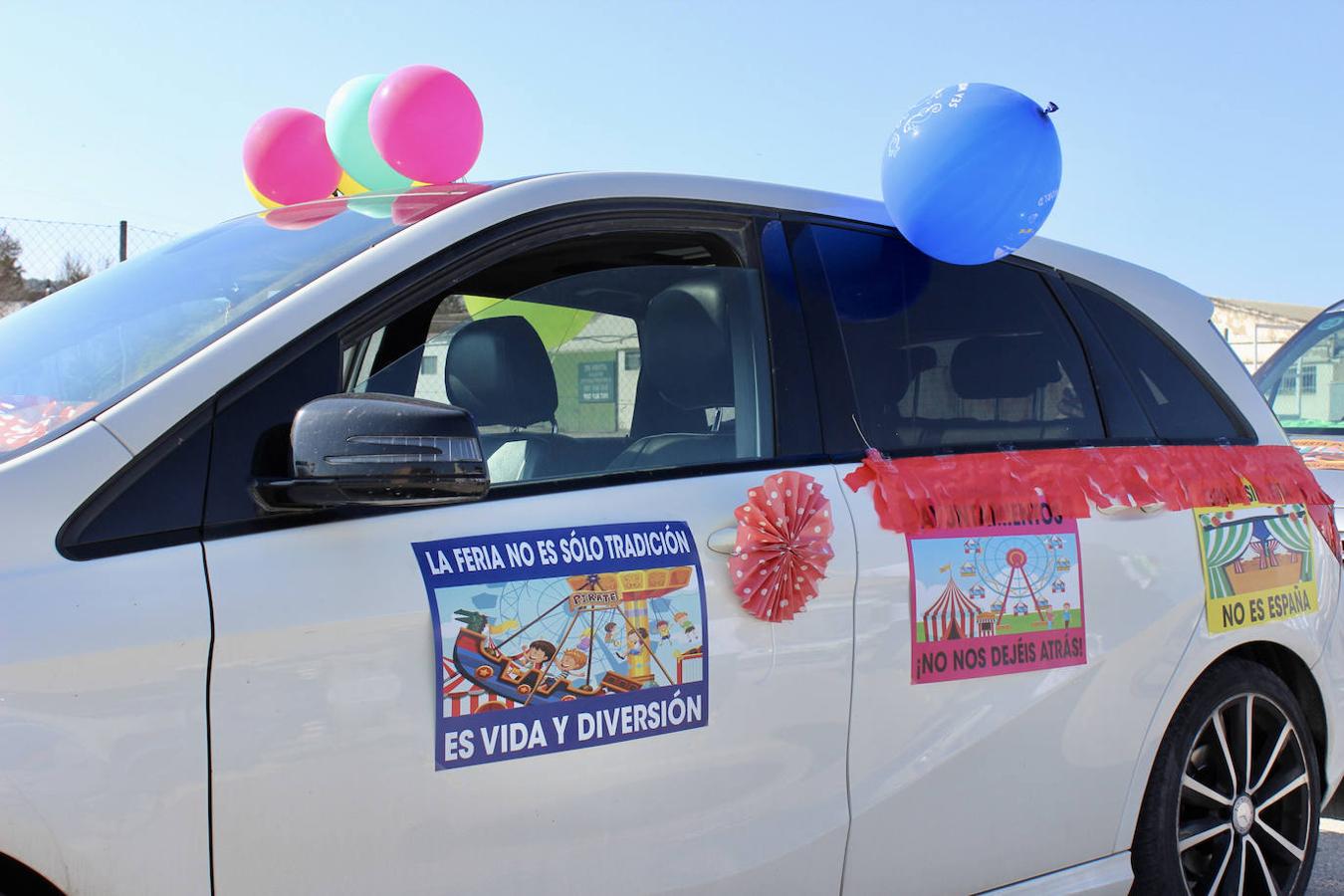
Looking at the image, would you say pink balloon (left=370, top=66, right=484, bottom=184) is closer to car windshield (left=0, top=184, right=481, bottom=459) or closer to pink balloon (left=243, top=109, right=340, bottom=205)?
pink balloon (left=243, top=109, right=340, bottom=205)

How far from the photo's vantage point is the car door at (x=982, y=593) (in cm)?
246

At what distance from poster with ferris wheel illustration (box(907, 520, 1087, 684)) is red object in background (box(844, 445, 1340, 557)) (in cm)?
5

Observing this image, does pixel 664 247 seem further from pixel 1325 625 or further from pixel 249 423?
pixel 1325 625

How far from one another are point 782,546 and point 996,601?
2.08 ft

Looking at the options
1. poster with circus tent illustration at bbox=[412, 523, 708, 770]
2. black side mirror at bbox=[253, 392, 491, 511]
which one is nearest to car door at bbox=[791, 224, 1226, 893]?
poster with circus tent illustration at bbox=[412, 523, 708, 770]

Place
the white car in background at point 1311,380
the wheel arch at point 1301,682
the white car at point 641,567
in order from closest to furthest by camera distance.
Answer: the white car at point 641,567 < the wheel arch at point 1301,682 < the white car in background at point 1311,380

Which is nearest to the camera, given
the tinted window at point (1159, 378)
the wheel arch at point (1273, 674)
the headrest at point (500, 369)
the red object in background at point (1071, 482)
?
the headrest at point (500, 369)

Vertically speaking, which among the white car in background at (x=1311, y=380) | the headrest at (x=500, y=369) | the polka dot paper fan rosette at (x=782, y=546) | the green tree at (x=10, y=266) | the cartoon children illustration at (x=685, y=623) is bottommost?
the cartoon children illustration at (x=685, y=623)

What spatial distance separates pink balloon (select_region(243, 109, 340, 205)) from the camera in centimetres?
383

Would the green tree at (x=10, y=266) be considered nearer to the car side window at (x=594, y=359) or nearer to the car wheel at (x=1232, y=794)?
the car side window at (x=594, y=359)

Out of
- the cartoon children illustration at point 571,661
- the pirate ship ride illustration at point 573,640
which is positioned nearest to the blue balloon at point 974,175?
the pirate ship ride illustration at point 573,640

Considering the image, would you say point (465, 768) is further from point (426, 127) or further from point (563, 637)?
point (426, 127)

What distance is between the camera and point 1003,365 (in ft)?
9.71

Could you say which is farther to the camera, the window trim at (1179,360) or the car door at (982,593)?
the window trim at (1179,360)
